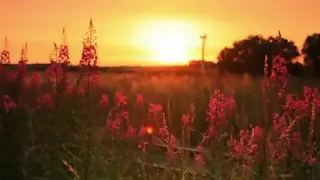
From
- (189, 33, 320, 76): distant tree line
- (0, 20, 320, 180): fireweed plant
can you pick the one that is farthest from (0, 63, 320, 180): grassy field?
(189, 33, 320, 76): distant tree line

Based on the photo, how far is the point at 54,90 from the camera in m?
7.82

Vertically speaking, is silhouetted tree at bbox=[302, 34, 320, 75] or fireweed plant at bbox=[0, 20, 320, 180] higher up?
silhouetted tree at bbox=[302, 34, 320, 75]

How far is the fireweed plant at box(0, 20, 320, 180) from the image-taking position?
6.73 meters

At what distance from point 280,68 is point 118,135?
1960mm

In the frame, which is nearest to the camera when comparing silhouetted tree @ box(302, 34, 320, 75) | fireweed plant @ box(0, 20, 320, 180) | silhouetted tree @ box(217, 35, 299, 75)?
fireweed plant @ box(0, 20, 320, 180)

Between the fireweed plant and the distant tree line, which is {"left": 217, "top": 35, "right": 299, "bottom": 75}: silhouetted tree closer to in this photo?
the distant tree line

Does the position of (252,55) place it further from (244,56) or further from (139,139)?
(139,139)

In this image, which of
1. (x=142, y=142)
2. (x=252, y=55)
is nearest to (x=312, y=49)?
(x=252, y=55)

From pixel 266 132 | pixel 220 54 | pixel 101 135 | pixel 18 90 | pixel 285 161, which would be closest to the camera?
pixel 266 132

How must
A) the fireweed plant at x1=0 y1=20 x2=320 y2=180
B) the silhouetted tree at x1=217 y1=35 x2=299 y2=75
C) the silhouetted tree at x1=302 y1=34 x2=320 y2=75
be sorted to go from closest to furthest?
the fireweed plant at x1=0 y1=20 x2=320 y2=180, the silhouetted tree at x1=302 y1=34 x2=320 y2=75, the silhouetted tree at x1=217 y1=35 x2=299 y2=75

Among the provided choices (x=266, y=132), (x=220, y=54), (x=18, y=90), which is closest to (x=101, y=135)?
(x=266, y=132)

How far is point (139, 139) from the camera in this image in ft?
25.7

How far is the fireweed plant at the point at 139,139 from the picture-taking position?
22.1 feet

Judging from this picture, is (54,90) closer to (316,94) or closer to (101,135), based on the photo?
(101,135)
